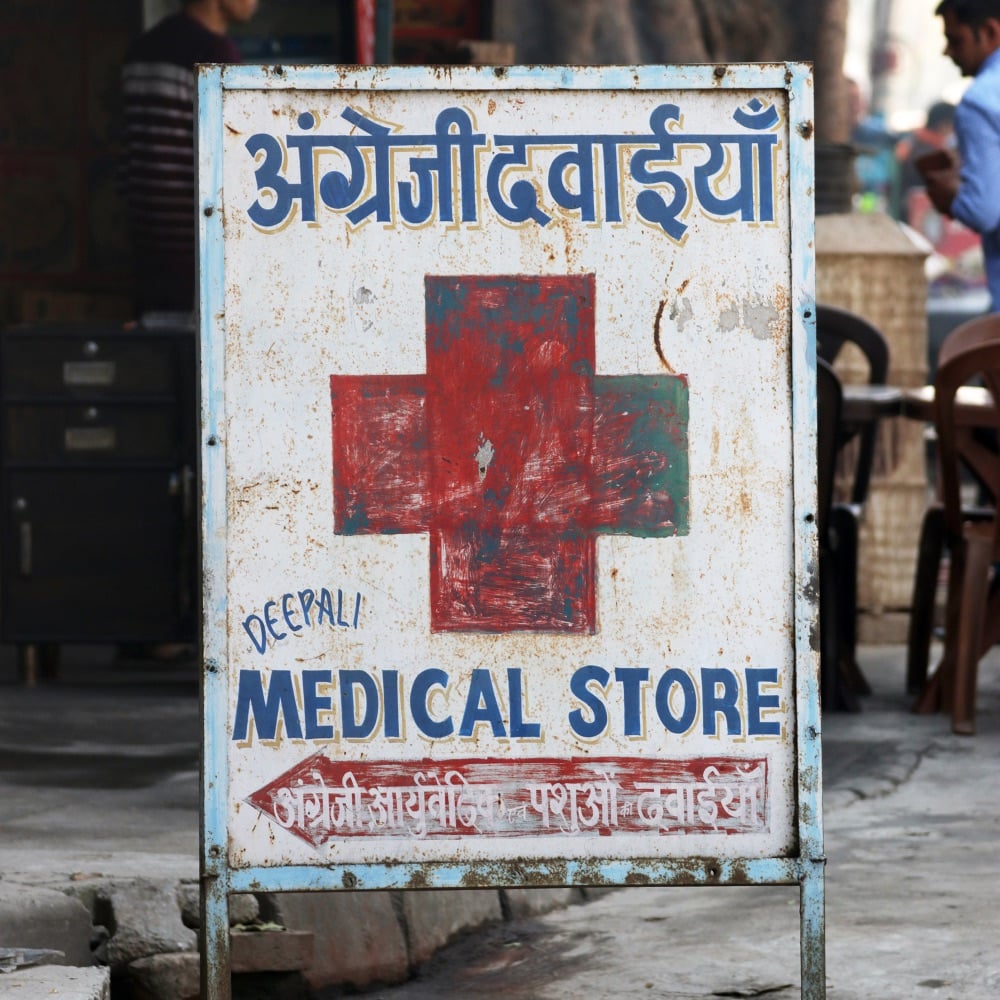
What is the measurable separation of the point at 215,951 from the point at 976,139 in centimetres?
450

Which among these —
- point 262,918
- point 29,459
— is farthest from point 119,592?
point 262,918

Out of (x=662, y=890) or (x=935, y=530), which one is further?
(x=935, y=530)

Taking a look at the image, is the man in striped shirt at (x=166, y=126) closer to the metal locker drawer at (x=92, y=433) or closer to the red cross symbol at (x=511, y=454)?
the metal locker drawer at (x=92, y=433)

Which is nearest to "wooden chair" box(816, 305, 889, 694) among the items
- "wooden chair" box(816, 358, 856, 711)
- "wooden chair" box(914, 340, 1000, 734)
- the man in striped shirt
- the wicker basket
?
"wooden chair" box(816, 358, 856, 711)

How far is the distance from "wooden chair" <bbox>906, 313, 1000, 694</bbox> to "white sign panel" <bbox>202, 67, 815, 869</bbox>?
3013 millimetres

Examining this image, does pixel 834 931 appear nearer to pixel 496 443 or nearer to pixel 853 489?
pixel 496 443

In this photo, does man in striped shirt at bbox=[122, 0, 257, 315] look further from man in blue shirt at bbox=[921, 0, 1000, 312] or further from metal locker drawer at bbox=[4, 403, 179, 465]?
man in blue shirt at bbox=[921, 0, 1000, 312]

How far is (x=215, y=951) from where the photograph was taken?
9.83 feet

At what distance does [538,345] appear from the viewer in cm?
297

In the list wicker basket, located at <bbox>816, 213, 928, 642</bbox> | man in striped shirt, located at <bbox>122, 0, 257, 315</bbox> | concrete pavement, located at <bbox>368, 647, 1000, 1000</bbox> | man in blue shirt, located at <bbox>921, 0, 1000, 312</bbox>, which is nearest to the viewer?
concrete pavement, located at <bbox>368, 647, 1000, 1000</bbox>

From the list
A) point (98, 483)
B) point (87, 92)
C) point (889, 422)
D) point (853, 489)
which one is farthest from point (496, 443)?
point (87, 92)

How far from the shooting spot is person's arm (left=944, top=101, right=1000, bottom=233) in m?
6.54

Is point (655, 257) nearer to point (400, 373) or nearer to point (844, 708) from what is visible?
point (400, 373)

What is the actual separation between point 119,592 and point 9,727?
A: 0.86 m
